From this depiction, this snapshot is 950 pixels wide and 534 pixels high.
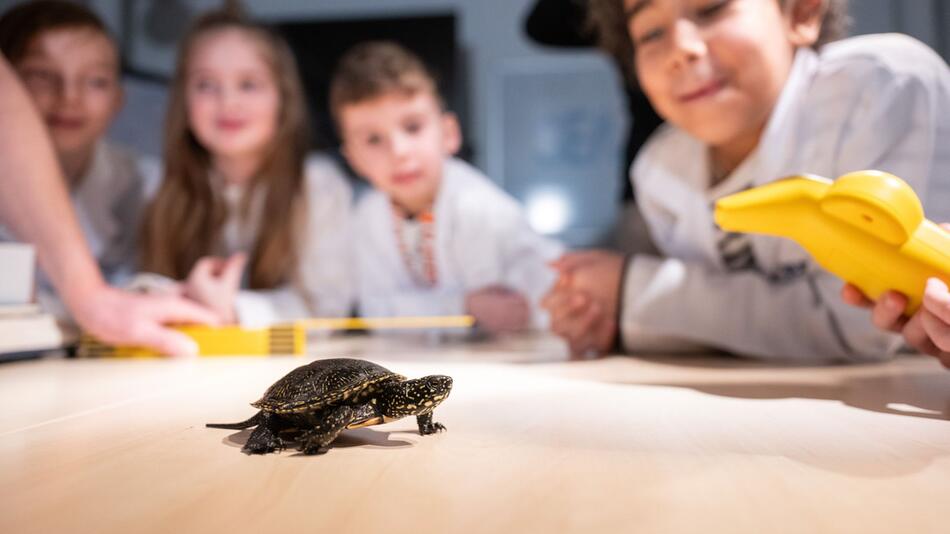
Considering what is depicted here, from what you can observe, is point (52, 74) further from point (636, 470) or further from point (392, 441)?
point (636, 470)

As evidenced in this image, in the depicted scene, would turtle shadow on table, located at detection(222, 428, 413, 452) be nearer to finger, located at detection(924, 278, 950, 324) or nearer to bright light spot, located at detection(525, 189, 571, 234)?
finger, located at detection(924, 278, 950, 324)

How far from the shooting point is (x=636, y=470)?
Result: 0.40 metres

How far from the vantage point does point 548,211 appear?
57.2 inches

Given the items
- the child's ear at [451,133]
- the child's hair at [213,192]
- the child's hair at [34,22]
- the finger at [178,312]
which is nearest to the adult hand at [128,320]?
the finger at [178,312]

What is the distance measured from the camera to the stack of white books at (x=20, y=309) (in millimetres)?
1072

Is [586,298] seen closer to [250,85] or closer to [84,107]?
[250,85]

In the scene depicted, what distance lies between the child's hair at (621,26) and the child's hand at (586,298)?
1.41 feet

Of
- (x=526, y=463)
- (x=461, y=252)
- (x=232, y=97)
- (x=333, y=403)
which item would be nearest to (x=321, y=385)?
(x=333, y=403)

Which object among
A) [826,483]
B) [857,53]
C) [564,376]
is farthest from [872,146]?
[826,483]

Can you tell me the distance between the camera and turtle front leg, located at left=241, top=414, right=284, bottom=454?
467 millimetres

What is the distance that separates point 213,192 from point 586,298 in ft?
3.38

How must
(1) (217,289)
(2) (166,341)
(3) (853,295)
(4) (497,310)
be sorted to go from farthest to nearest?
(4) (497,310) < (1) (217,289) < (2) (166,341) < (3) (853,295)

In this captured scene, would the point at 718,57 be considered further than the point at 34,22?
No

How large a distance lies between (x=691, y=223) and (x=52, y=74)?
1430mm
